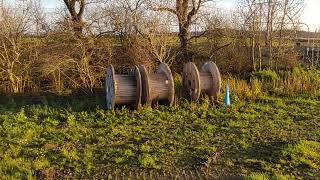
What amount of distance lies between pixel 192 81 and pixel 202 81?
13.2 inches

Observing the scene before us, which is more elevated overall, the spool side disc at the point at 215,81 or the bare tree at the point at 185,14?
the bare tree at the point at 185,14

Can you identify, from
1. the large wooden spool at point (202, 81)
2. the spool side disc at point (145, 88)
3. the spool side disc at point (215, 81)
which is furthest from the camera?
the spool side disc at point (215, 81)

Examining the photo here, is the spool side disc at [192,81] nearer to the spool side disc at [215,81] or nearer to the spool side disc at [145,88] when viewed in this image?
the spool side disc at [215,81]

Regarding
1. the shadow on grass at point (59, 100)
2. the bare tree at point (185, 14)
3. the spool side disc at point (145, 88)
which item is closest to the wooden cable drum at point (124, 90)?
the spool side disc at point (145, 88)

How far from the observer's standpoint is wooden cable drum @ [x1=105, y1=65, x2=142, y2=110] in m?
10.7

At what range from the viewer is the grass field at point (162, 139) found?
7.02 meters

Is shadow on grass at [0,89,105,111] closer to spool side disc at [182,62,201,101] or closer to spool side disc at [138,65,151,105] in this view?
spool side disc at [138,65,151,105]

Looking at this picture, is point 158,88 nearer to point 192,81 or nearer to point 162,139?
point 192,81

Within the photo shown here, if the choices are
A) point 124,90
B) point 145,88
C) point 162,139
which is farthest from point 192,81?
point 162,139

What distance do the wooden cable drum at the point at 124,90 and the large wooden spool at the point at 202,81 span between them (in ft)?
5.67

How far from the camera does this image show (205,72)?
12344 mm

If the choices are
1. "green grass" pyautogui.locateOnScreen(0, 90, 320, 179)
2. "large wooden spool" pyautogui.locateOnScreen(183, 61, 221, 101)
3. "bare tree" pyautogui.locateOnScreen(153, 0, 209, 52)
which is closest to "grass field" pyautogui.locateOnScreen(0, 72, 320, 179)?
"green grass" pyautogui.locateOnScreen(0, 90, 320, 179)

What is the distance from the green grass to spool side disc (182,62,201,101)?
0.34 meters

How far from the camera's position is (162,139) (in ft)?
28.2
